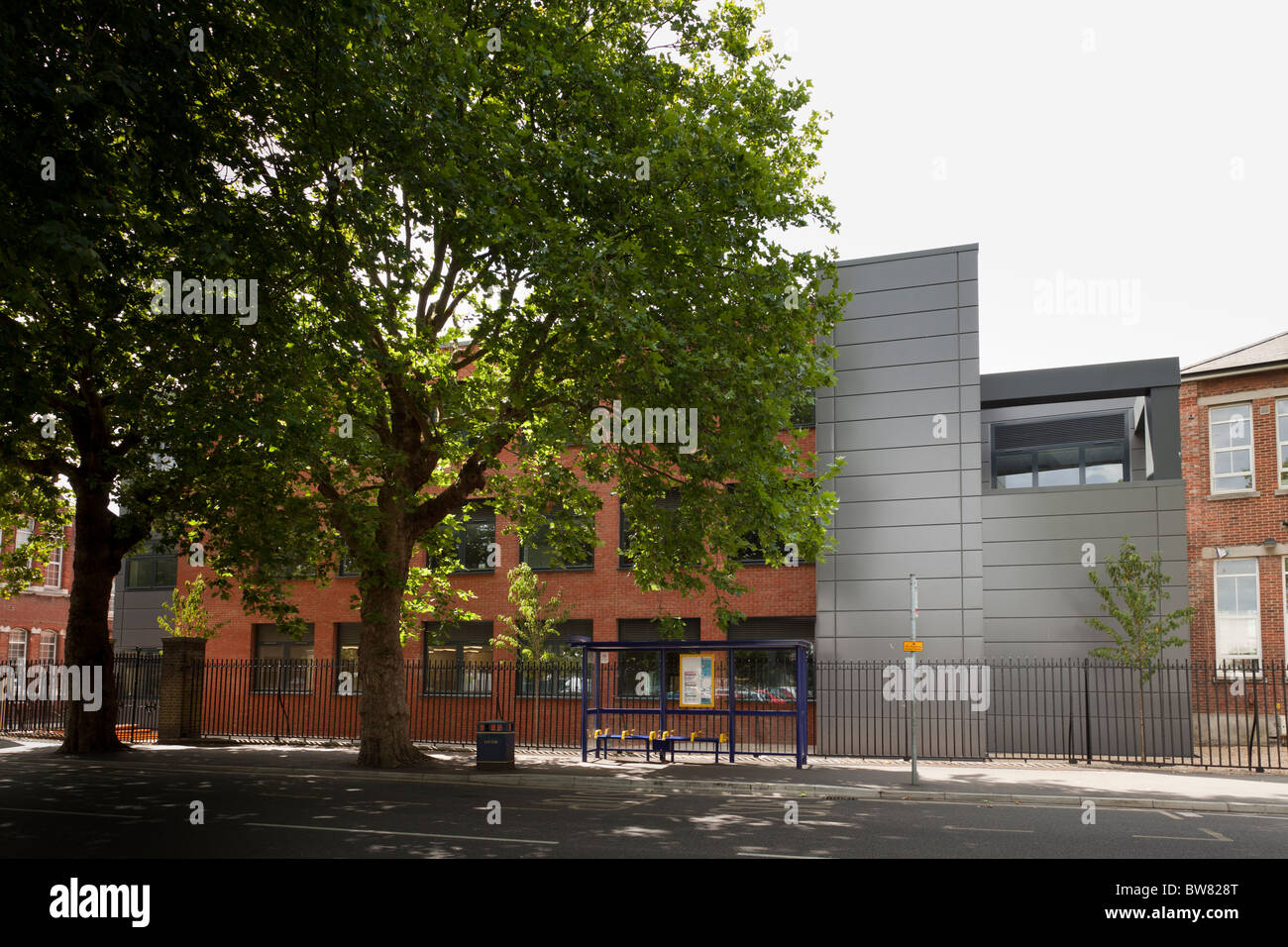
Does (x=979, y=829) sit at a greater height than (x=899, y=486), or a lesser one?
lesser

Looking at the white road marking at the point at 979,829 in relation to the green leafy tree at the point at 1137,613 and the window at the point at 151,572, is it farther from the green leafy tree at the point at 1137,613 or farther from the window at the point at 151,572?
the window at the point at 151,572

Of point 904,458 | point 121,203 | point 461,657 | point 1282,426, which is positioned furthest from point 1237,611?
point 121,203

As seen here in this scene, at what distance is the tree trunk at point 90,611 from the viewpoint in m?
22.4

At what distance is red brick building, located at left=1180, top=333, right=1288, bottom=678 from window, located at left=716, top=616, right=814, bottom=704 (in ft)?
36.7

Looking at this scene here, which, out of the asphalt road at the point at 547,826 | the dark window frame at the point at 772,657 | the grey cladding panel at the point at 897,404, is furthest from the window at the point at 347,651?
the grey cladding panel at the point at 897,404

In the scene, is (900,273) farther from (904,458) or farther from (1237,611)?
(1237,611)

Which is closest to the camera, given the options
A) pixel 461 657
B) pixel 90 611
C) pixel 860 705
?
pixel 90 611

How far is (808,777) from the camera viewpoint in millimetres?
18438

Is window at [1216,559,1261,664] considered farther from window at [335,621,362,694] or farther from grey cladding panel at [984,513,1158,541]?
window at [335,621,362,694]

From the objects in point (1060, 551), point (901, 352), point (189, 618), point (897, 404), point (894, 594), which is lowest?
point (189, 618)

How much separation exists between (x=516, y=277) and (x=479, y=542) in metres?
17.6

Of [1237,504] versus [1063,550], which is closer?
[1063,550]

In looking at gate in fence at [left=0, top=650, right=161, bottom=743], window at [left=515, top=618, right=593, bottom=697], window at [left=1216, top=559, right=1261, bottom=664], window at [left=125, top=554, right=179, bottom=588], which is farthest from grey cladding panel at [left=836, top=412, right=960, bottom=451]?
window at [left=125, top=554, right=179, bottom=588]
